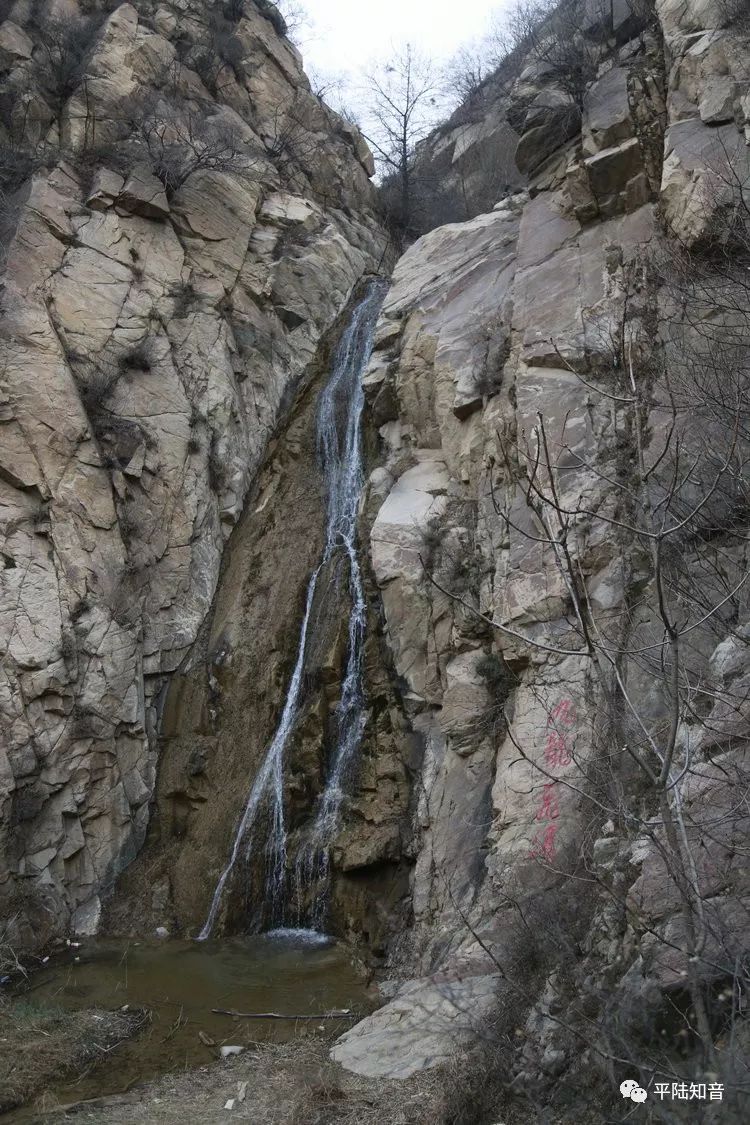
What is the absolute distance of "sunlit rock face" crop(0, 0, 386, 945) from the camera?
1281 centimetres

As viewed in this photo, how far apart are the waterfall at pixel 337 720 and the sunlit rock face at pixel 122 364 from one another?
6.32ft

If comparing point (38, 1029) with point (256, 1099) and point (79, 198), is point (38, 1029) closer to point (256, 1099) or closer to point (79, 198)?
point (256, 1099)

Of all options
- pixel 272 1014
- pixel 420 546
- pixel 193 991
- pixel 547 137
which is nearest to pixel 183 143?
pixel 547 137

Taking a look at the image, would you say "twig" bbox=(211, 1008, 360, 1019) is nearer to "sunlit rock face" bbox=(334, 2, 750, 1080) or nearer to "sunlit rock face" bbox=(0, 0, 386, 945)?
"sunlit rock face" bbox=(334, 2, 750, 1080)

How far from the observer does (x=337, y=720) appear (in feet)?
41.5

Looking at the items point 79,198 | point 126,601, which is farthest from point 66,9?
point 126,601

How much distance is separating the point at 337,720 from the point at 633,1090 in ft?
29.9

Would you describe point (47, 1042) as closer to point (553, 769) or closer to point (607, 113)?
point (553, 769)

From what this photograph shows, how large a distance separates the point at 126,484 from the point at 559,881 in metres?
10.8

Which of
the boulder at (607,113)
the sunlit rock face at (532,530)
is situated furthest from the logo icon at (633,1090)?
the boulder at (607,113)

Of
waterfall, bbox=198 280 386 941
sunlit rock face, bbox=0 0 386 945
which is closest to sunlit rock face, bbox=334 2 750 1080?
waterfall, bbox=198 280 386 941

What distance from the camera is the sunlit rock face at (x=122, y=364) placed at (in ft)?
42.0

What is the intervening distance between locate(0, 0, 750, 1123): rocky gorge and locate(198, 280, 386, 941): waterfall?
24 cm

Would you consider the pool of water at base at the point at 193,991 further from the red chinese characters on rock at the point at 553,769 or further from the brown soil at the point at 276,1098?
the red chinese characters on rock at the point at 553,769
